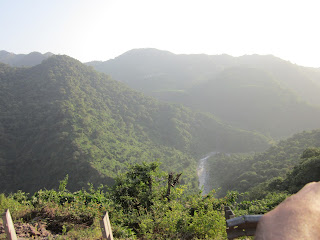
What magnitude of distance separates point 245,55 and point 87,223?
15393 cm

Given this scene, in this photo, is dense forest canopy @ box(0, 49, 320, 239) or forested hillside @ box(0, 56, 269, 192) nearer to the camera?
dense forest canopy @ box(0, 49, 320, 239)

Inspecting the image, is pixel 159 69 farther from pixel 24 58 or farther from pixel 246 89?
pixel 246 89

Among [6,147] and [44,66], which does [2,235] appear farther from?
[44,66]

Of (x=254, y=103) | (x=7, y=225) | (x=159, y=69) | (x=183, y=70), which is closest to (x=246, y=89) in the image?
(x=254, y=103)

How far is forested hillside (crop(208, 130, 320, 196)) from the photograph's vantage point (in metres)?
13.7

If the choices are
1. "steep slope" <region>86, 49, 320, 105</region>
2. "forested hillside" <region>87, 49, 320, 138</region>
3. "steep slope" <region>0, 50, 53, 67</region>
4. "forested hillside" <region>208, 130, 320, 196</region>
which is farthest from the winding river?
"steep slope" <region>0, 50, 53, 67</region>

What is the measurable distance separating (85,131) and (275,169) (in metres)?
28.0

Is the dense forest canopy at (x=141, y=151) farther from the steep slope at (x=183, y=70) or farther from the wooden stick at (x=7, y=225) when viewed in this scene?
the steep slope at (x=183, y=70)

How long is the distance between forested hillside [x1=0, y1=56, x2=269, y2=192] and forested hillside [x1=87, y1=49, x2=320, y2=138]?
1230 cm

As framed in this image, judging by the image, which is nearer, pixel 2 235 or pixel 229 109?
pixel 2 235

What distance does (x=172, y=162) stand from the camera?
3981 centimetres

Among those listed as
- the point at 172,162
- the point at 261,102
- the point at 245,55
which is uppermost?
the point at 245,55

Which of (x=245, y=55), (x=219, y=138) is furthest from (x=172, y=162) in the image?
(x=245, y=55)

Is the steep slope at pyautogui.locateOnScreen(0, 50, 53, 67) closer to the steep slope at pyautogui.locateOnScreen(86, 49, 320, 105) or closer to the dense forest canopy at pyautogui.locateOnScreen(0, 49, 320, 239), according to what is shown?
the dense forest canopy at pyautogui.locateOnScreen(0, 49, 320, 239)
